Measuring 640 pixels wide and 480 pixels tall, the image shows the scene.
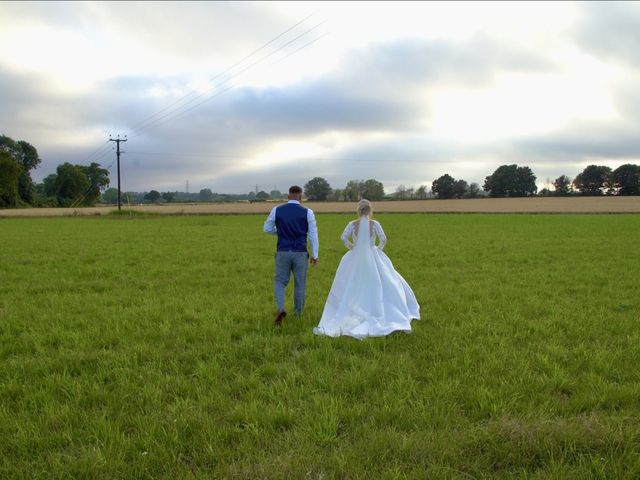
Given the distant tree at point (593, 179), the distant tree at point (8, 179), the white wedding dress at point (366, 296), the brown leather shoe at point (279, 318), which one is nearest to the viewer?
the white wedding dress at point (366, 296)

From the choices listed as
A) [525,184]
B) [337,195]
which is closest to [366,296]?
[337,195]

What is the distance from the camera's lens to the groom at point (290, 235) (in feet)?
23.9

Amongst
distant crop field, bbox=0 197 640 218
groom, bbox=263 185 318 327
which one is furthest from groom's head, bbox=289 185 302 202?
distant crop field, bbox=0 197 640 218

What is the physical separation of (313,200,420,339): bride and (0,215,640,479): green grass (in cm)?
33

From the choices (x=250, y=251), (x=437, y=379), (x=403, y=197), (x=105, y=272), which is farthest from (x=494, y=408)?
(x=403, y=197)

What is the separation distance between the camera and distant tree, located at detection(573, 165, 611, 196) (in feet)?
368

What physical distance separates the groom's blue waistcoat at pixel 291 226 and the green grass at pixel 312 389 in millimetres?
1281

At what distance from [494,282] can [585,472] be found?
8654 mm

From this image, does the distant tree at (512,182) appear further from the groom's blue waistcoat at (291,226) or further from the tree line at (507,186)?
the groom's blue waistcoat at (291,226)

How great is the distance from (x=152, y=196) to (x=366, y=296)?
17534cm

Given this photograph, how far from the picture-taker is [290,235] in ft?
24.1

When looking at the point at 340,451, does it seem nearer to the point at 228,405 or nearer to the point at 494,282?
the point at 228,405

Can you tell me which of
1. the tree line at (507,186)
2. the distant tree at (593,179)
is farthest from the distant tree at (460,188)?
the distant tree at (593,179)

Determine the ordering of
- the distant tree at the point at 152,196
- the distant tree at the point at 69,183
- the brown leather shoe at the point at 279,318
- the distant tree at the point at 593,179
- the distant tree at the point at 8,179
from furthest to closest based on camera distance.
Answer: the distant tree at the point at 152,196 < the distant tree at the point at 69,183 < the distant tree at the point at 593,179 < the distant tree at the point at 8,179 < the brown leather shoe at the point at 279,318
